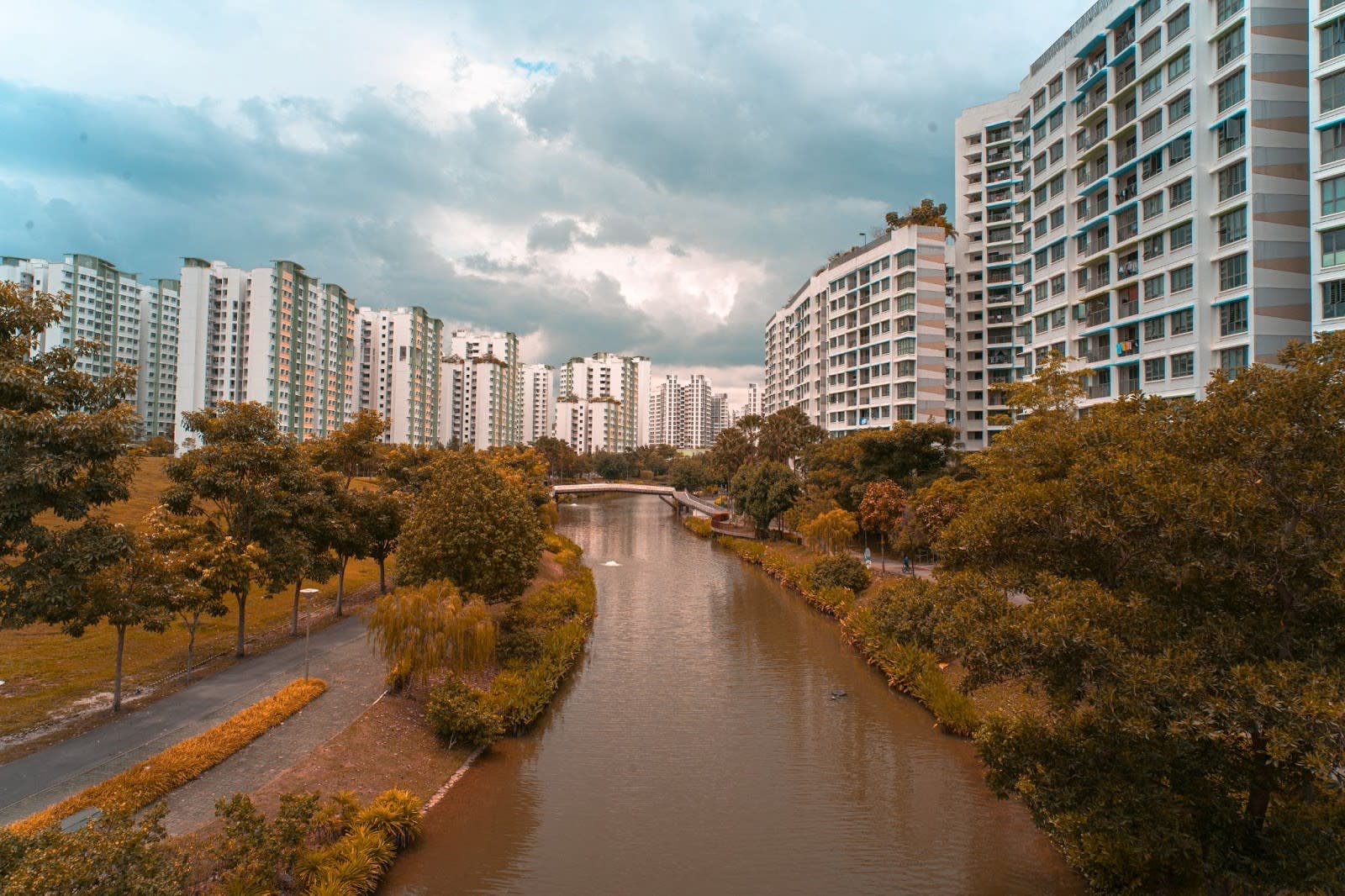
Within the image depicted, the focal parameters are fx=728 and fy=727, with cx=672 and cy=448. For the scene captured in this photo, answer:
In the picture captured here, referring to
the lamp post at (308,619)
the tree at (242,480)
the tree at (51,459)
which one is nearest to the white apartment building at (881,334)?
the lamp post at (308,619)

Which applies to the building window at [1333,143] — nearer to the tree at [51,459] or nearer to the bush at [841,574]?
the bush at [841,574]

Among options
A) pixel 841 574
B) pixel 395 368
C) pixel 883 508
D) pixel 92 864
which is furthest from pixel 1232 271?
pixel 395 368

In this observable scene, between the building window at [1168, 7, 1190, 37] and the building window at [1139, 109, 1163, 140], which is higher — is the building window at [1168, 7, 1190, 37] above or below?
above

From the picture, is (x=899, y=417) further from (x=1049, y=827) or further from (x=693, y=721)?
(x=1049, y=827)

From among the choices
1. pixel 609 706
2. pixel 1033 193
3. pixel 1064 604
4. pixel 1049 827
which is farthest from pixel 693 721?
pixel 1033 193

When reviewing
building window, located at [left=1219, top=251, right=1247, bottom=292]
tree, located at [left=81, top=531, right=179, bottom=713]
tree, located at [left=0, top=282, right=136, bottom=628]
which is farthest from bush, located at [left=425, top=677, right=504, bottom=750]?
building window, located at [left=1219, top=251, right=1247, bottom=292]

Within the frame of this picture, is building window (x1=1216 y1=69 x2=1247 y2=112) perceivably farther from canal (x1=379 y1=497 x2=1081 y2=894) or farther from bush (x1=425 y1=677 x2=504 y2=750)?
bush (x1=425 y1=677 x2=504 y2=750)
